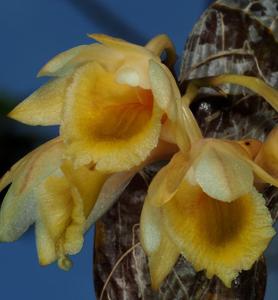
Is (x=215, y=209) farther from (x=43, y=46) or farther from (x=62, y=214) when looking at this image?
(x=43, y=46)

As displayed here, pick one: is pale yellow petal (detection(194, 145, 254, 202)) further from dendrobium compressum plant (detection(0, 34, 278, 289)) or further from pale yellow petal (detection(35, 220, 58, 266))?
pale yellow petal (detection(35, 220, 58, 266))

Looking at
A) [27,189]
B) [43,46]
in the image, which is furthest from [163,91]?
[43,46]

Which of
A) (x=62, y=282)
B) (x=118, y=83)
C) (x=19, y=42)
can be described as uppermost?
(x=118, y=83)

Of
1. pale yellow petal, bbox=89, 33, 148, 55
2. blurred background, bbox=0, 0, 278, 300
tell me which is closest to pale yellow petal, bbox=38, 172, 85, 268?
pale yellow petal, bbox=89, 33, 148, 55

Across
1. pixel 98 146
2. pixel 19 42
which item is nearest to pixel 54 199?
pixel 98 146

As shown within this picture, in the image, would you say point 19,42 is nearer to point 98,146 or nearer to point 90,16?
point 90,16

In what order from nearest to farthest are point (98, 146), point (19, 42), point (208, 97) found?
point (98, 146) < point (208, 97) < point (19, 42)
